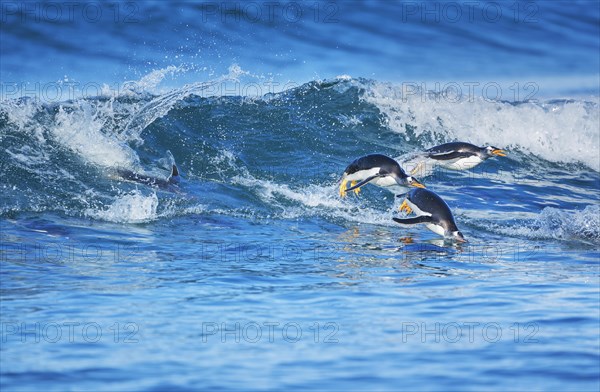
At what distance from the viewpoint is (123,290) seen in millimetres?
6973

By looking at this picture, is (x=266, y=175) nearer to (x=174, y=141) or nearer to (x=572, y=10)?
(x=174, y=141)

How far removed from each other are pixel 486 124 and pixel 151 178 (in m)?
7.13

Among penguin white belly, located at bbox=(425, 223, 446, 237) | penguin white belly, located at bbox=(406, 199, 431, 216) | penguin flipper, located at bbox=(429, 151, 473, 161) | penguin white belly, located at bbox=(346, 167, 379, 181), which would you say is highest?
penguin flipper, located at bbox=(429, 151, 473, 161)

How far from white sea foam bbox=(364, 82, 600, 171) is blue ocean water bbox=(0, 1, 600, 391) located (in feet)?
0.15

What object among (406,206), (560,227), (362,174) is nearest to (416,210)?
(406,206)

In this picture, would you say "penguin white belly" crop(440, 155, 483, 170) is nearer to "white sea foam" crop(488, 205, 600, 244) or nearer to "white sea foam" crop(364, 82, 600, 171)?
"white sea foam" crop(488, 205, 600, 244)

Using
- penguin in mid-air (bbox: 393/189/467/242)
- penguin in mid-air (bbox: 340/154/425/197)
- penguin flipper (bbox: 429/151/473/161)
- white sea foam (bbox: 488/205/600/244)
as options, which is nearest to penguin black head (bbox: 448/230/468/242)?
penguin in mid-air (bbox: 393/189/467/242)

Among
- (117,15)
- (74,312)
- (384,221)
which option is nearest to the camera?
(74,312)

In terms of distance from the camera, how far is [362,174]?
10312mm

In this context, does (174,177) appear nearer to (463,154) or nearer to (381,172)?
(381,172)

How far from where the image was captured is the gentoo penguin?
10.9 m

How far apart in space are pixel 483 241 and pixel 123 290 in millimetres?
4188

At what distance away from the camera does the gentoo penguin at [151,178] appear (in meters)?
10.9

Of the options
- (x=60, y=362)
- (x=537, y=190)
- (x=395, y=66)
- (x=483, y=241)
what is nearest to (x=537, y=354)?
(x=60, y=362)
